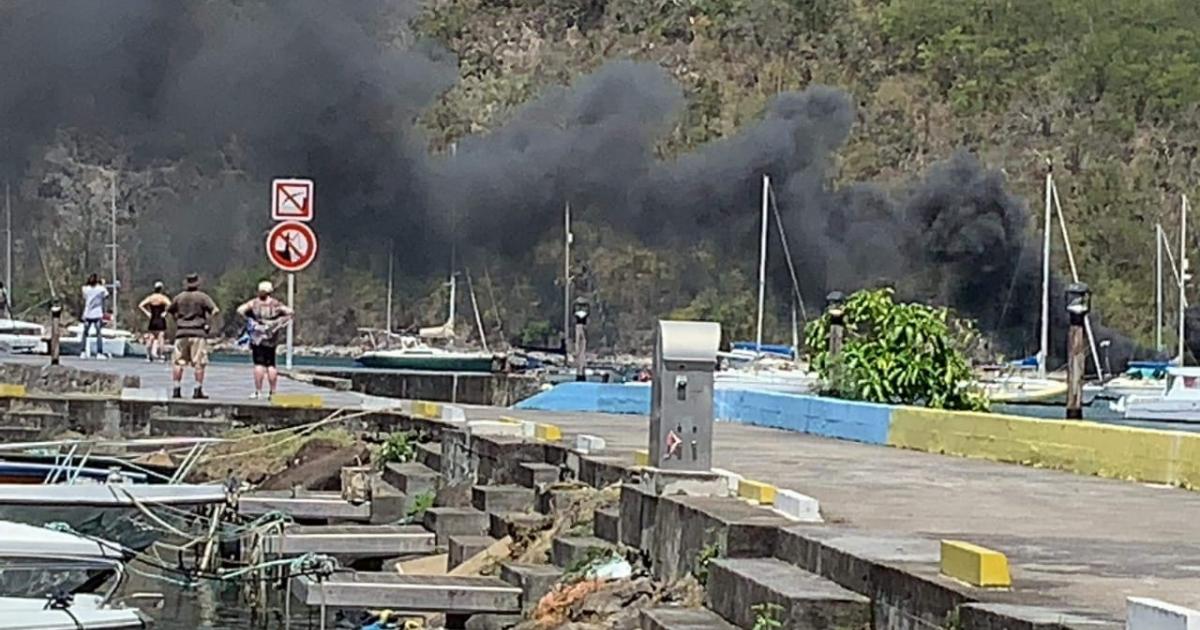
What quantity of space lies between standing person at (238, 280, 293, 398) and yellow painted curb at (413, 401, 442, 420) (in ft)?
7.25

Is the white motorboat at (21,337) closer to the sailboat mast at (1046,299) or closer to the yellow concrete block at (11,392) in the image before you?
the yellow concrete block at (11,392)

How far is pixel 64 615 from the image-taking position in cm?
1218

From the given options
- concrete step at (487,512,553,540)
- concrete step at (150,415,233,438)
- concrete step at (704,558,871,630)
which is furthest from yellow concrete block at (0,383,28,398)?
concrete step at (704,558,871,630)

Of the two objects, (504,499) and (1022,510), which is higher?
(1022,510)

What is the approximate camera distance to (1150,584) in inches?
362

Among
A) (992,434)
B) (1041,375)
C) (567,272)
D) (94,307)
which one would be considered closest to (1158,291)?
(1041,375)

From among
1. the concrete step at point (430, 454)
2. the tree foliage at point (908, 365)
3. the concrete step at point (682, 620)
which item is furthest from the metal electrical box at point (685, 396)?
the tree foliage at point (908, 365)

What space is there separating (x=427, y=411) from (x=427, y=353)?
1781 inches

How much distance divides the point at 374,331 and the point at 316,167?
16999 mm

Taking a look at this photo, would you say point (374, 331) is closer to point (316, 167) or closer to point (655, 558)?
point (316, 167)

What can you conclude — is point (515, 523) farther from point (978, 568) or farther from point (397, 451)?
point (978, 568)

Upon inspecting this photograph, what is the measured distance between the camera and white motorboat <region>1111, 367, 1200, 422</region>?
53.7m

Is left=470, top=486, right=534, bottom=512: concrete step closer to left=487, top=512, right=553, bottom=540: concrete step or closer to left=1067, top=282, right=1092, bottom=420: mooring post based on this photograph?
left=487, top=512, right=553, bottom=540: concrete step

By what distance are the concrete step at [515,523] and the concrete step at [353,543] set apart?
1.95 feet
